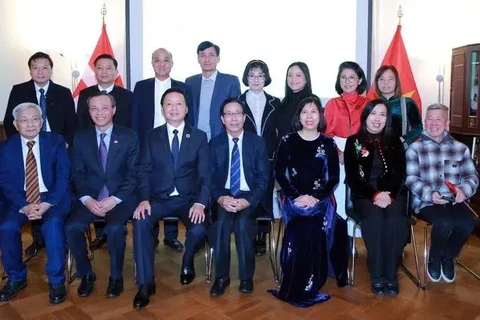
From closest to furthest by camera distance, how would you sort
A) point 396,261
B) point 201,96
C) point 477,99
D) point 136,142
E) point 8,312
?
point 8,312 → point 396,261 → point 136,142 → point 201,96 → point 477,99

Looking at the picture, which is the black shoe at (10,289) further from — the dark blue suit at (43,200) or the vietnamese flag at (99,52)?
the vietnamese flag at (99,52)

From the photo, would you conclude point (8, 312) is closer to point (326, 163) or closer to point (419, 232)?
point (326, 163)

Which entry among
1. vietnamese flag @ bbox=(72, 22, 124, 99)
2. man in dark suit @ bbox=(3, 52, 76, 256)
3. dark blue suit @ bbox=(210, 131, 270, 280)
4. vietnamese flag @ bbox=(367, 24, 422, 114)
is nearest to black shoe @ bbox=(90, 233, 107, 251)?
man in dark suit @ bbox=(3, 52, 76, 256)

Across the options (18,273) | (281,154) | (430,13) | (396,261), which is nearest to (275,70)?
(430,13)

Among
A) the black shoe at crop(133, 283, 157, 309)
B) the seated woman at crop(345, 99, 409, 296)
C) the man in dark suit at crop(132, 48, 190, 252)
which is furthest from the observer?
the man in dark suit at crop(132, 48, 190, 252)

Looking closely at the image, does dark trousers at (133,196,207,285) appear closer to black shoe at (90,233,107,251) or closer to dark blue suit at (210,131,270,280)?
dark blue suit at (210,131,270,280)

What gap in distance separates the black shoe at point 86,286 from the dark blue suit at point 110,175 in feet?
0.11

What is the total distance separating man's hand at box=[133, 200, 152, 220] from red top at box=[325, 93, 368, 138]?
4.95ft

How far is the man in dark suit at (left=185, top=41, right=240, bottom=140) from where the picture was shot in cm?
372

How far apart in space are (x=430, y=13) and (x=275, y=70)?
1.95m

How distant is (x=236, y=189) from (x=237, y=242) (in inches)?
15.5

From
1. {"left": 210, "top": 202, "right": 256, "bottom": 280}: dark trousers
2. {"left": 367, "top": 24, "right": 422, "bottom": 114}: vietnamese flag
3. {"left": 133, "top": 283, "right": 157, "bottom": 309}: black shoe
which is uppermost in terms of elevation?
{"left": 367, "top": 24, "right": 422, "bottom": 114}: vietnamese flag

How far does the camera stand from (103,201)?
2.93 meters

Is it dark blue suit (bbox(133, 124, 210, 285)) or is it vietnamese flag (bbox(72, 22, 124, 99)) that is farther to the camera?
vietnamese flag (bbox(72, 22, 124, 99))
